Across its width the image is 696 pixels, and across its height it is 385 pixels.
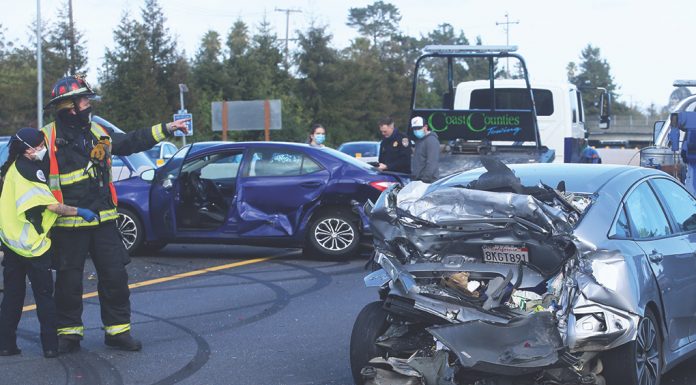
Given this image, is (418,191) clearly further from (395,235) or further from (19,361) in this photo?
(19,361)

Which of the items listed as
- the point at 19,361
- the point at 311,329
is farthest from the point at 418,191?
the point at 19,361

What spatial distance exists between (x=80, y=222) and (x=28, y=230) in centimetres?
39

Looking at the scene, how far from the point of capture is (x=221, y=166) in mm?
12977

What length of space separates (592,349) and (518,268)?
0.61 m

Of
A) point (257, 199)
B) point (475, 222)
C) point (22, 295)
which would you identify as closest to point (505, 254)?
point (475, 222)

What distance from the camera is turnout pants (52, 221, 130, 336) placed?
25.1 feet

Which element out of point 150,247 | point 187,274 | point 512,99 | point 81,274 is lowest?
point 187,274

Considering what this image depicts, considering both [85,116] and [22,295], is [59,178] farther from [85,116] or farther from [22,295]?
[22,295]

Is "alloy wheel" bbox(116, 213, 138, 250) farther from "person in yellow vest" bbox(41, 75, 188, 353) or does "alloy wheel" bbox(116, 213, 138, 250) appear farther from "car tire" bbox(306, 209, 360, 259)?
"person in yellow vest" bbox(41, 75, 188, 353)

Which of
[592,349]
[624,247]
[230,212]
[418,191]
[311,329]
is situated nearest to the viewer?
[592,349]

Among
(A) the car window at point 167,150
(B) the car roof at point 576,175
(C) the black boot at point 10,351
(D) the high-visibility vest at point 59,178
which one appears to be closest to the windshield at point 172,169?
(D) the high-visibility vest at point 59,178

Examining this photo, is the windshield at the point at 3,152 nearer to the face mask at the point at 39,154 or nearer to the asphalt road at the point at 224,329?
the asphalt road at the point at 224,329

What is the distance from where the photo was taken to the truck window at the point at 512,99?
19.8 meters

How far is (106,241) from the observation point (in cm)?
779
